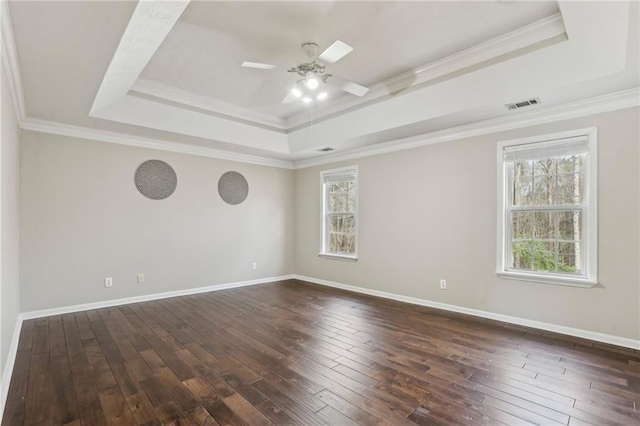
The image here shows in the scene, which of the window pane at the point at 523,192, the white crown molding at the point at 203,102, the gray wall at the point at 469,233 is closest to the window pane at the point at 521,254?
the gray wall at the point at 469,233

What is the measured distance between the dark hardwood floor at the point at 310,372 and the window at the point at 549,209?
29.3 inches

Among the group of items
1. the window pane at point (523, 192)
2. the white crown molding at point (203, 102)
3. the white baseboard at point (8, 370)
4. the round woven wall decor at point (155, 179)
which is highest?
the white crown molding at point (203, 102)

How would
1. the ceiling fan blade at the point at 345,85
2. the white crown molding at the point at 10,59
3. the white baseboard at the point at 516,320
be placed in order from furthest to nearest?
the white baseboard at the point at 516,320 → the ceiling fan blade at the point at 345,85 → the white crown molding at the point at 10,59

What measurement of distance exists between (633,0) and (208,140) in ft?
15.0

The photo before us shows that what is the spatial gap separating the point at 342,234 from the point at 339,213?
0.39 m

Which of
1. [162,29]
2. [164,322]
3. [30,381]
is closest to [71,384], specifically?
[30,381]

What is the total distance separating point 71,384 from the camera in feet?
7.44

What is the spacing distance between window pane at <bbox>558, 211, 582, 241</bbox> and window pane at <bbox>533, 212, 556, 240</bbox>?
0.21ft

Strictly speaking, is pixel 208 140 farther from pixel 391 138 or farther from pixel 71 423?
pixel 71 423

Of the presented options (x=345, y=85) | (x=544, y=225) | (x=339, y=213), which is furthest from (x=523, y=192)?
(x=339, y=213)

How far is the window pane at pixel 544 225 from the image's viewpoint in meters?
3.48

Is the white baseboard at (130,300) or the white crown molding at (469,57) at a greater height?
the white crown molding at (469,57)

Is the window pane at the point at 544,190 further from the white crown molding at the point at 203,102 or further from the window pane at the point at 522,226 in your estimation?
the white crown molding at the point at 203,102

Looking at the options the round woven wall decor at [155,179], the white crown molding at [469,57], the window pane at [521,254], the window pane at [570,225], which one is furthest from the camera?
the round woven wall decor at [155,179]
